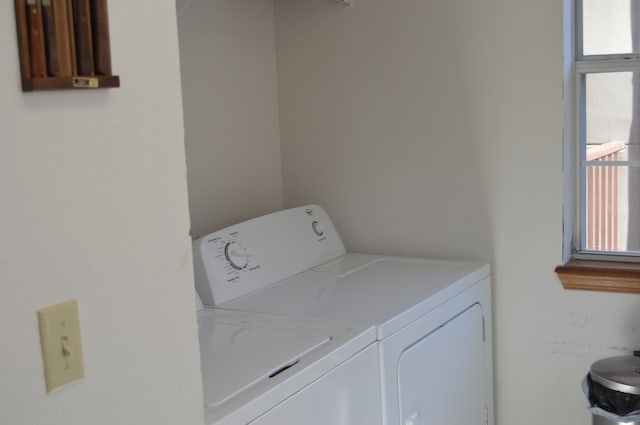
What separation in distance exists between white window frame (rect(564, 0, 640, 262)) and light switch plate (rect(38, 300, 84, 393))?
1.77 metres

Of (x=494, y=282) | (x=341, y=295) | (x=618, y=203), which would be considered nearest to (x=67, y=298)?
(x=341, y=295)

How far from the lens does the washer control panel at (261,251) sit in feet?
7.13

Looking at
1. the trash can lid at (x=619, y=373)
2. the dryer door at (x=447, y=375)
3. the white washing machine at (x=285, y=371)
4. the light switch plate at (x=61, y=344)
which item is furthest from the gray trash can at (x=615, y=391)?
the light switch plate at (x=61, y=344)

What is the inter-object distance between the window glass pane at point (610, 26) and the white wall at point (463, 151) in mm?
172

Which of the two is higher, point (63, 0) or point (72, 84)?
point (63, 0)

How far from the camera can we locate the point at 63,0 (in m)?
0.99

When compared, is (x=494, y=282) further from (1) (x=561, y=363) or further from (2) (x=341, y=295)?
(2) (x=341, y=295)

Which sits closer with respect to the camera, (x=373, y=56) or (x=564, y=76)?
(x=564, y=76)

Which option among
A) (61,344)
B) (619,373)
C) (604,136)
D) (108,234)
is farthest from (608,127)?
(61,344)

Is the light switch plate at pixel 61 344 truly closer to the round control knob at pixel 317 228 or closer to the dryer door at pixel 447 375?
the dryer door at pixel 447 375

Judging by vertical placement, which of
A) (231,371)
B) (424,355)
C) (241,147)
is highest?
(241,147)

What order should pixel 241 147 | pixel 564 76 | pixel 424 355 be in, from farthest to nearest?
pixel 241 147
pixel 564 76
pixel 424 355

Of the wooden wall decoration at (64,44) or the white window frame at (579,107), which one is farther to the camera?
the white window frame at (579,107)

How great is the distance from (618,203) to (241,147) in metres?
1.27
